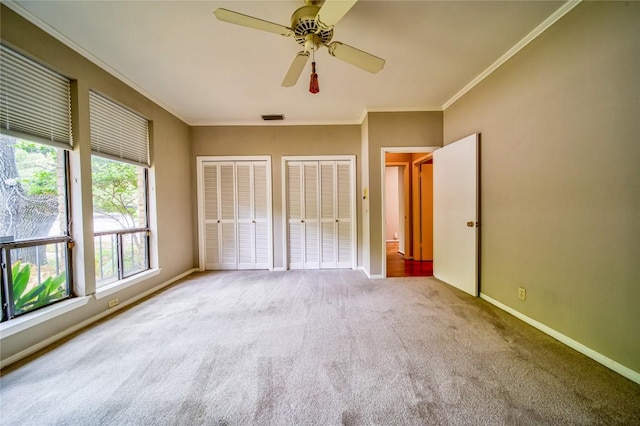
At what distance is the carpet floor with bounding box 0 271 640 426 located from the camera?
3.97 feet

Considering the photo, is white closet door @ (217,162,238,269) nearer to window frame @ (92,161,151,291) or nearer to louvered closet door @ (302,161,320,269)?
window frame @ (92,161,151,291)

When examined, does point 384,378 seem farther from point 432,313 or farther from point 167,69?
point 167,69

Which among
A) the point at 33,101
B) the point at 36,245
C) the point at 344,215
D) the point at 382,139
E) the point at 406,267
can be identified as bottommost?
the point at 406,267

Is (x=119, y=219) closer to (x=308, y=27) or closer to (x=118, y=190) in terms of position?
(x=118, y=190)

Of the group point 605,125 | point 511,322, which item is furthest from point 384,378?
point 605,125

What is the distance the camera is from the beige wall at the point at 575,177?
1.44 m

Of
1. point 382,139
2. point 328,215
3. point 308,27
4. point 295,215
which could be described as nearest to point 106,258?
point 295,215

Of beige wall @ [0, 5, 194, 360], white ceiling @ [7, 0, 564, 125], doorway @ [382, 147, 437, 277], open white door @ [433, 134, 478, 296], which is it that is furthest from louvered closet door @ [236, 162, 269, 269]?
open white door @ [433, 134, 478, 296]

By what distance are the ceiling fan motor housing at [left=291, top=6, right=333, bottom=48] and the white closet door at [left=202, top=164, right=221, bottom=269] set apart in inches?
114

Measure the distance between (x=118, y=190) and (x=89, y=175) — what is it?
0.54 m

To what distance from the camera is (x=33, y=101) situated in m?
1.81

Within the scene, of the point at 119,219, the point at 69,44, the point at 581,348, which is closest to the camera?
the point at 581,348

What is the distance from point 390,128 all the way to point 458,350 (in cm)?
290

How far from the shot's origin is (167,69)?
2424mm
